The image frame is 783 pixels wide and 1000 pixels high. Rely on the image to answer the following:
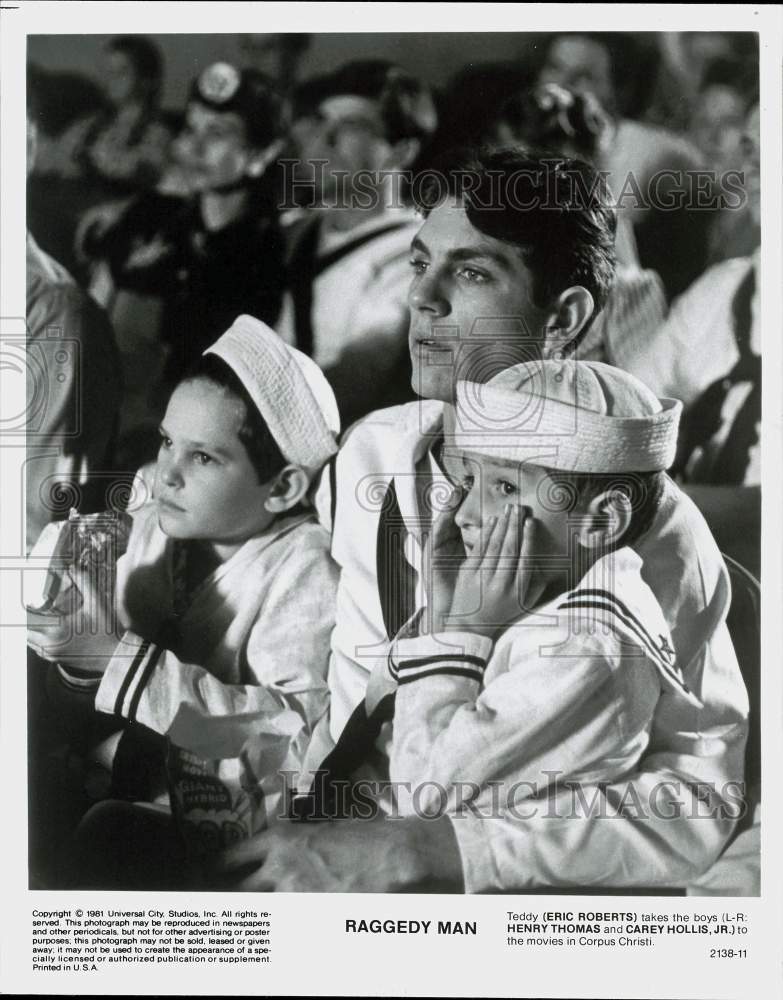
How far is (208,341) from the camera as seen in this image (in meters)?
1.61

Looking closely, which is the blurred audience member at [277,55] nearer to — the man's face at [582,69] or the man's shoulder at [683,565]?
the man's face at [582,69]

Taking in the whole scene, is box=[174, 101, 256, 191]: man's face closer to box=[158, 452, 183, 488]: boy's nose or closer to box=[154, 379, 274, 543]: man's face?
box=[154, 379, 274, 543]: man's face

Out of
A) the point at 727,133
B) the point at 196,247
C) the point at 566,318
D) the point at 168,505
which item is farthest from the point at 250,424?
the point at 727,133

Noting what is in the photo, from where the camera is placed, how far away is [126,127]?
1.65 metres

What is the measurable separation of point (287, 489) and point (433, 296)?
1.31 feet

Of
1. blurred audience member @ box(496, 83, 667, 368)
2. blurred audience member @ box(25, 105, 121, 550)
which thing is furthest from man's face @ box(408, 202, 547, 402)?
blurred audience member @ box(25, 105, 121, 550)

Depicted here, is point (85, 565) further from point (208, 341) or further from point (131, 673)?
point (208, 341)

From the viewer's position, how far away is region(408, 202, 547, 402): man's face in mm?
1580

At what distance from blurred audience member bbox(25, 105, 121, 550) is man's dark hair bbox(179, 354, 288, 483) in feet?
0.53

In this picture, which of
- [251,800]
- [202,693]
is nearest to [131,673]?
[202,693]

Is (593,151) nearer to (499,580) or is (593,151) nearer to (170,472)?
(499,580)

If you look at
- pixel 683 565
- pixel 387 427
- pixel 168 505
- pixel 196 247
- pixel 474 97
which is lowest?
pixel 683 565

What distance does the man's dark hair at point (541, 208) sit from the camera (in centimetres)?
158

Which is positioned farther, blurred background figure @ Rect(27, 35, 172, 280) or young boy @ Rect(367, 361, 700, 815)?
blurred background figure @ Rect(27, 35, 172, 280)
